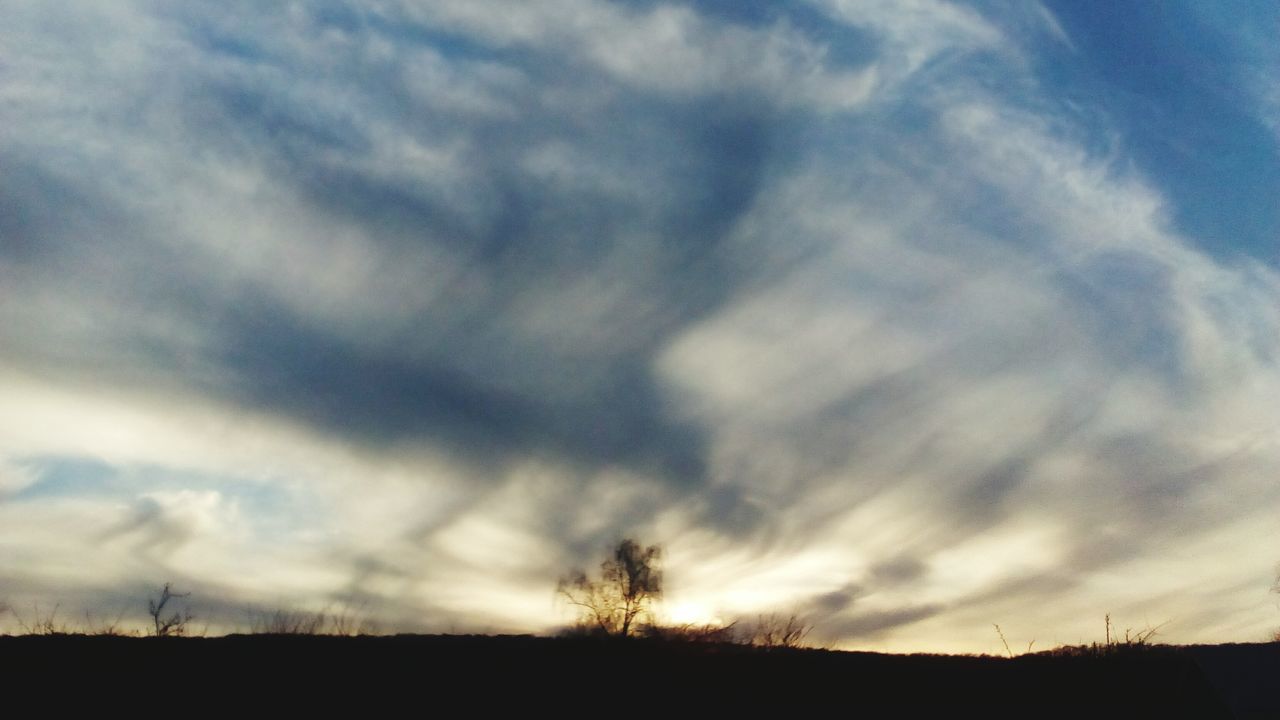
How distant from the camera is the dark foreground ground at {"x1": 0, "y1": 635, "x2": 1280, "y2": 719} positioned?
9.41 meters

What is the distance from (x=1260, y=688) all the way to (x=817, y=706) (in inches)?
1943

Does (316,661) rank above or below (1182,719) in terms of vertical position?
above

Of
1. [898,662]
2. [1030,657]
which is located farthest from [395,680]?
[1030,657]

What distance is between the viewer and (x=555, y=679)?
33.3 feet

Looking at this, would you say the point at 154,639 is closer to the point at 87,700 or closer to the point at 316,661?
the point at 87,700

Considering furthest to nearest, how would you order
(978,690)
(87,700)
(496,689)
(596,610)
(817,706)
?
(596,610) → (978,690) → (817,706) → (496,689) → (87,700)

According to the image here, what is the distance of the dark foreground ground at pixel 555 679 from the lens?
371 inches

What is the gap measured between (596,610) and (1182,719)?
23099mm

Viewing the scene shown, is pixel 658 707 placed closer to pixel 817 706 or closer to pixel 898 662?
pixel 817 706

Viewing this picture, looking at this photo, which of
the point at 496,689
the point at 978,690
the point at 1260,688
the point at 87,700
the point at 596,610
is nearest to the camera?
the point at 87,700

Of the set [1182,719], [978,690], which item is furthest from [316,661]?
[1182,719]

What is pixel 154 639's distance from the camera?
10.1 meters

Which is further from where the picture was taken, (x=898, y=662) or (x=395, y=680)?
(x=898, y=662)

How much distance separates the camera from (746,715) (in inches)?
403
